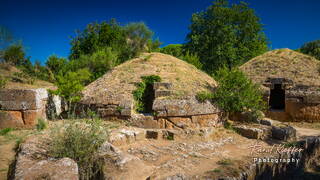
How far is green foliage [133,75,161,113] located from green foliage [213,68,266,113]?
2.73 meters

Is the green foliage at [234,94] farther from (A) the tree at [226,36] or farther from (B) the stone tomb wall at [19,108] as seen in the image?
(A) the tree at [226,36]

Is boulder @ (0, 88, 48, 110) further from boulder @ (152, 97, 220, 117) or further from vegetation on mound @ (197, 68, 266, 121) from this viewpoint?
vegetation on mound @ (197, 68, 266, 121)

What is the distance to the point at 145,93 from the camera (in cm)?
844

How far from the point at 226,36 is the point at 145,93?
13.4 meters

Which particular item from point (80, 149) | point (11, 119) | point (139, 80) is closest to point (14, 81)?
point (11, 119)

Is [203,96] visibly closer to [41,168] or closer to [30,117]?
[41,168]

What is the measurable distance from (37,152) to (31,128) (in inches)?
122

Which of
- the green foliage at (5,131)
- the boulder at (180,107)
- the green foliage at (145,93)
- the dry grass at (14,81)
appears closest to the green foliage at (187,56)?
the green foliage at (145,93)

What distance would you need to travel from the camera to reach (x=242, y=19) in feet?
62.6

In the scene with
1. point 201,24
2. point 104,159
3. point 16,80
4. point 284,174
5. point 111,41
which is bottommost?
point 284,174

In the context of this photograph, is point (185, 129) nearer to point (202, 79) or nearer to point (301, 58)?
point (202, 79)

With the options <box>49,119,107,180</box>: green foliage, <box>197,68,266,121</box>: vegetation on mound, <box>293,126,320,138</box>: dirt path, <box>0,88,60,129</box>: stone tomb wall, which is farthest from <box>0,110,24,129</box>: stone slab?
<box>293,126,320,138</box>: dirt path

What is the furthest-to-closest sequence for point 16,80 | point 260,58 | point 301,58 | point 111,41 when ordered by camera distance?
point 111,41
point 260,58
point 301,58
point 16,80

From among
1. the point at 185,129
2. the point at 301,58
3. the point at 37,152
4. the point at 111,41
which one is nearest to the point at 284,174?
the point at 185,129
